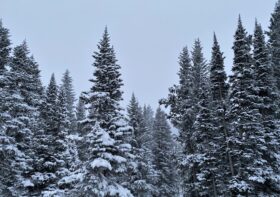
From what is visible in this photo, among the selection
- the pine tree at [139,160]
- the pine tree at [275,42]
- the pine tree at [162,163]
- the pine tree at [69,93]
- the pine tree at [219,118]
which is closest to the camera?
the pine tree at [219,118]

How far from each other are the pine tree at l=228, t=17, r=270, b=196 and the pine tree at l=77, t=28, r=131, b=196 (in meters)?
9.10

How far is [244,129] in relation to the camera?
2269 centimetres

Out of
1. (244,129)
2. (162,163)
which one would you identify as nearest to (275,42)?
(244,129)

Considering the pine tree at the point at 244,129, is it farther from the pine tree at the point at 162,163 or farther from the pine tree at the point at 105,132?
the pine tree at the point at 162,163

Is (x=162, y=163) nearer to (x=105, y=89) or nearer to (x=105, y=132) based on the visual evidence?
(x=105, y=89)

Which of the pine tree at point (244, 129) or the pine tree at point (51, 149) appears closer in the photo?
the pine tree at point (244, 129)

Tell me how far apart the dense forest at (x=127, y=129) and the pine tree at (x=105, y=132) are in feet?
0.22

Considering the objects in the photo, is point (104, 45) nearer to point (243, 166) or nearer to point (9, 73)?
point (9, 73)

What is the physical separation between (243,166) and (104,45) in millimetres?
14510

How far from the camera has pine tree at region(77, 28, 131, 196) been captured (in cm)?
1781

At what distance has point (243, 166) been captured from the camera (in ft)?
76.5

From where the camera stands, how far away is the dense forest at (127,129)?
19.3 m

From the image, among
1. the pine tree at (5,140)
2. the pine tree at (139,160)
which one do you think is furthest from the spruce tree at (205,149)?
the pine tree at (5,140)

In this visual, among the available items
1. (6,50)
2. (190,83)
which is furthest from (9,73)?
(190,83)
